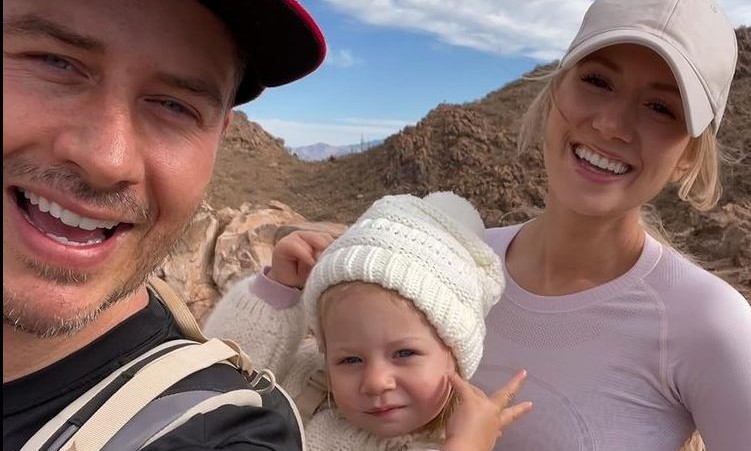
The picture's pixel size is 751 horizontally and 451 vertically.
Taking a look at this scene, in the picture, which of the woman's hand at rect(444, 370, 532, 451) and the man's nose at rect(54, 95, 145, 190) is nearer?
the man's nose at rect(54, 95, 145, 190)

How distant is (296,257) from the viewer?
247 centimetres

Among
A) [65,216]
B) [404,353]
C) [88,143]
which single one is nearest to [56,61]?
[88,143]

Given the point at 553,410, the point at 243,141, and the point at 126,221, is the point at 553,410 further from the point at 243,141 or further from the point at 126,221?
the point at 243,141

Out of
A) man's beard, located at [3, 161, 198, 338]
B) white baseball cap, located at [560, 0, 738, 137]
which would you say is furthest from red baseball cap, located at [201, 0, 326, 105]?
white baseball cap, located at [560, 0, 738, 137]

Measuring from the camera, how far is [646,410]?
2234 millimetres

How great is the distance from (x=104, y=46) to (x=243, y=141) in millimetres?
13705

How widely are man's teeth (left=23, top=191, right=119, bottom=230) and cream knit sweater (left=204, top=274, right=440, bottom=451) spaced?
1071 millimetres

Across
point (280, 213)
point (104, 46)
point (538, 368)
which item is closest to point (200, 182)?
point (104, 46)

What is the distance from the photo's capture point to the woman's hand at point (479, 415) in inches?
79.5

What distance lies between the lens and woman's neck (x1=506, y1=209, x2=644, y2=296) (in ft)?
7.82

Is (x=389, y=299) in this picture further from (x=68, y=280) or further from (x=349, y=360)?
(x=68, y=280)

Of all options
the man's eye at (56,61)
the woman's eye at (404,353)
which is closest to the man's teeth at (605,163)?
the woman's eye at (404,353)

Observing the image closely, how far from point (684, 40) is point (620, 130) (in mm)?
318

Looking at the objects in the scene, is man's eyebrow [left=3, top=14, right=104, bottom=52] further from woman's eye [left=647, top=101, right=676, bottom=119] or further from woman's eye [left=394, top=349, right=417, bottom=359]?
woman's eye [left=647, top=101, right=676, bottom=119]
